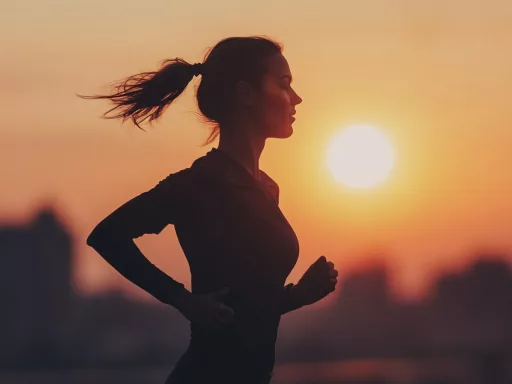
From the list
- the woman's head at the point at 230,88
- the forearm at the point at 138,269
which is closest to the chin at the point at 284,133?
the woman's head at the point at 230,88

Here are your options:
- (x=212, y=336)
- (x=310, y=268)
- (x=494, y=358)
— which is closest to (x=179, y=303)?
(x=212, y=336)

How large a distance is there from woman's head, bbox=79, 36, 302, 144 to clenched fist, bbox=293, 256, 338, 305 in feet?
1.91

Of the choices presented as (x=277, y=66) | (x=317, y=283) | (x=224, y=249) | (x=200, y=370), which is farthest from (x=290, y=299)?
(x=277, y=66)

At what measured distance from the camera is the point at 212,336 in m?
7.33

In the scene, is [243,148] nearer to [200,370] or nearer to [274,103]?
[274,103]

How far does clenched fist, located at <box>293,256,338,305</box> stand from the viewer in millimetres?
7785

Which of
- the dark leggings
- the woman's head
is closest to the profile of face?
the woman's head

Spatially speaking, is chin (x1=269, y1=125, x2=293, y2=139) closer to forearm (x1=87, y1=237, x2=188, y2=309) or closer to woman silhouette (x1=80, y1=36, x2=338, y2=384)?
woman silhouette (x1=80, y1=36, x2=338, y2=384)

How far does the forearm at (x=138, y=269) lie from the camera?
23.6 feet

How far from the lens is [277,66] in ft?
25.5

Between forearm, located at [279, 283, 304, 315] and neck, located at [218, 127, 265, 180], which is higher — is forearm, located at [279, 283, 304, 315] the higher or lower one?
the lower one

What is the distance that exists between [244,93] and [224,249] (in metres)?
0.72

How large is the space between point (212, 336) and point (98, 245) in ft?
1.94

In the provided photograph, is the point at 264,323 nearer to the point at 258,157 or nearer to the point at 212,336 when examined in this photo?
the point at 212,336
